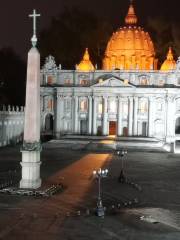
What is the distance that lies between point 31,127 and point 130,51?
224ft

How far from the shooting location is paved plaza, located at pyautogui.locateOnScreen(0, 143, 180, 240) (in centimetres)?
2705

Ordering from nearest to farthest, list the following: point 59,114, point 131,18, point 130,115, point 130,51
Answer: point 130,115
point 59,114
point 130,51
point 131,18

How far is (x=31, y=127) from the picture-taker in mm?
36906

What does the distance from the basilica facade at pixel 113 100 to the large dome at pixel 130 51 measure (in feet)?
8.21

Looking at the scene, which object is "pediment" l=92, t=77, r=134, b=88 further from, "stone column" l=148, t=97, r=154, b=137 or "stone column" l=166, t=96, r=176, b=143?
"stone column" l=166, t=96, r=176, b=143

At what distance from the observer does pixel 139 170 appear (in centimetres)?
5441

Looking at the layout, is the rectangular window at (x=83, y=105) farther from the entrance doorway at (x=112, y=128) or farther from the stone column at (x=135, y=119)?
the stone column at (x=135, y=119)

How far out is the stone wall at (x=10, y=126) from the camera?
80.7m

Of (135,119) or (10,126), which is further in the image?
(135,119)

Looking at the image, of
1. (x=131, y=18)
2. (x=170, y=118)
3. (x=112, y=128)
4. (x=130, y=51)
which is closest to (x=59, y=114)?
(x=112, y=128)

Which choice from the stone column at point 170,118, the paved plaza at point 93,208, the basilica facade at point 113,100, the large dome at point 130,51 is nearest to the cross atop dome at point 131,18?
the large dome at point 130,51

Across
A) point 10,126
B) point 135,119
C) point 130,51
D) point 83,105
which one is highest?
point 130,51

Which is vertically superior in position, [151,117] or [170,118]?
[151,117]

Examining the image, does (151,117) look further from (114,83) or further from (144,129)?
(114,83)
